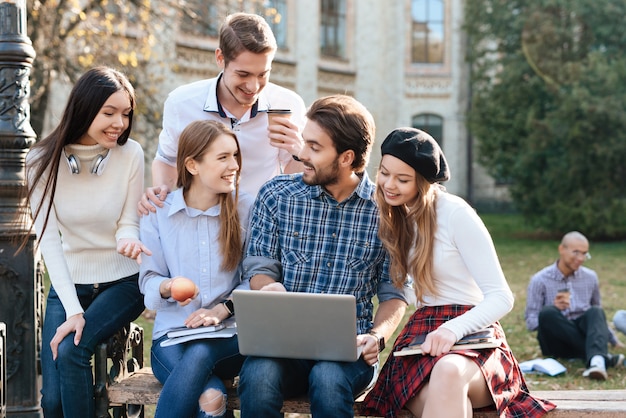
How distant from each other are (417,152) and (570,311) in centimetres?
537

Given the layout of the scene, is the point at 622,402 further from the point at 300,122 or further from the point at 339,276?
the point at 300,122

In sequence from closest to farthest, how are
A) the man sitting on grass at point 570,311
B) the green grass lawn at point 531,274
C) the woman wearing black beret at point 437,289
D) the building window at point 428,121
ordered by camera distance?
the woman wearing black beret at point 437,289 < the green grass lawn at point 531,274 < the man sitting on grass at point 570,311 < the building window at point 428,121

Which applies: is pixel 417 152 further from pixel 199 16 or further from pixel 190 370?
pixel 199 16

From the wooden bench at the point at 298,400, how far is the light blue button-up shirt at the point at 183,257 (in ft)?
0.84

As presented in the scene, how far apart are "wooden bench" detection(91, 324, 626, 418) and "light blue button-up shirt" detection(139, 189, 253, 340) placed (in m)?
0.26

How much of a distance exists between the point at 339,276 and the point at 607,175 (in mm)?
18686

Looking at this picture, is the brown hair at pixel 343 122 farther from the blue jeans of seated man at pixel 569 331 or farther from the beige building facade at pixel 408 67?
the beige building facade at pixel 408 67

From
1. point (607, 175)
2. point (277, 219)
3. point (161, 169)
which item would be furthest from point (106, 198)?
point (607, 175)

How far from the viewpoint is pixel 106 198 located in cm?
426

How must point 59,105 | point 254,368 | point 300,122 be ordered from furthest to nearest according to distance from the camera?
point 59,105
point 300,122
point 254,368

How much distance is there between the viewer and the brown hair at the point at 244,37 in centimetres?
425

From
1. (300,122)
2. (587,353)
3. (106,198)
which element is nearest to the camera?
(106,198)

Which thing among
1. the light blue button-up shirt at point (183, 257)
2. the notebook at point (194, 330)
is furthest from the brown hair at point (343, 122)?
the notebook at point (194, 330)

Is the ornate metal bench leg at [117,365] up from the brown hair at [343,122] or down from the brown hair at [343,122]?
down
